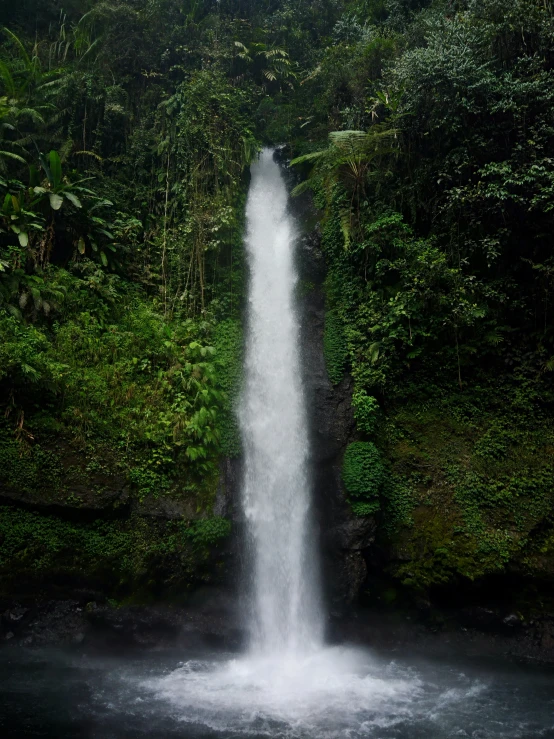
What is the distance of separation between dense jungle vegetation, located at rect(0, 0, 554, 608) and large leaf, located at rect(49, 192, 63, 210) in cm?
22

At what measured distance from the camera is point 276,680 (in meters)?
8.25

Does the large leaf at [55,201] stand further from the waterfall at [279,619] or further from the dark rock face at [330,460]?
the dark rock face at [330,460]

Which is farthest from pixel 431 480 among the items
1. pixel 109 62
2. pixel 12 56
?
pixel 12 56

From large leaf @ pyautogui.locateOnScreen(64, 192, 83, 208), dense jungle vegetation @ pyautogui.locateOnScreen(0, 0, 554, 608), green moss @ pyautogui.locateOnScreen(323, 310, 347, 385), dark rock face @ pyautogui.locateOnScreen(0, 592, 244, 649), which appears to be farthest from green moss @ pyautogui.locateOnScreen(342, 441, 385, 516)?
large leaf @ pyautogui.locateOnScreen(64, 192, 83, 208)

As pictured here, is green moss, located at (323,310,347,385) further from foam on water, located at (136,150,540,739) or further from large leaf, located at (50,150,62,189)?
large leaf, located at (50,150,62,189)

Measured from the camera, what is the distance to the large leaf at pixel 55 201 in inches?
468

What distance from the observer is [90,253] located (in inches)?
521

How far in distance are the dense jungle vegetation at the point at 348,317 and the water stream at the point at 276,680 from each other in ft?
3.47

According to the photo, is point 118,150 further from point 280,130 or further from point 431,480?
point 431,480

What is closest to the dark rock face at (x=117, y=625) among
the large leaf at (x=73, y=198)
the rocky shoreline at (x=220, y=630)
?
the rocky shoreline at (x=220, y=630)

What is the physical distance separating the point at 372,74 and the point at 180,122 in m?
6.27

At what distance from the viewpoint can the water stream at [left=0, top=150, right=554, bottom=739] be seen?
6.87 m

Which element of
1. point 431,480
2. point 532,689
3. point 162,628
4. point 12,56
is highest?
point 12,56

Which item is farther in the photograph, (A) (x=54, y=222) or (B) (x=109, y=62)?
(B) (x=109, y=62)
